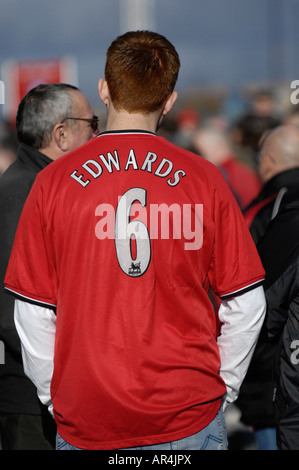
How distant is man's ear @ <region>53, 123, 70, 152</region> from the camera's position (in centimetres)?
329

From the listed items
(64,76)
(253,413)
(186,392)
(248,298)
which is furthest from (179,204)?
(64,76)

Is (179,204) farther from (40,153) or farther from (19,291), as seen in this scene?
(40,153)

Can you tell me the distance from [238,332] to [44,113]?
4.80ft

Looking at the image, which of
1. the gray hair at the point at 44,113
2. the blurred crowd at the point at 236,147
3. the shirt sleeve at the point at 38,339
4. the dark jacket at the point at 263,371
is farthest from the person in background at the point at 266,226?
the blurred crowd at the point at 236,147

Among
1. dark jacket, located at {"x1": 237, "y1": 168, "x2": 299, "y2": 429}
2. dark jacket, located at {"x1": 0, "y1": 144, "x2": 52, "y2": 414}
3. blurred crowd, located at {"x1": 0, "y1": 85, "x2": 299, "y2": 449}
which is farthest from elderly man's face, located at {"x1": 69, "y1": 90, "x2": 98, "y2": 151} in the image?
blurred crowd, located at {"x1": 0, "y1": 85, "x2": 299, "y2": 449}

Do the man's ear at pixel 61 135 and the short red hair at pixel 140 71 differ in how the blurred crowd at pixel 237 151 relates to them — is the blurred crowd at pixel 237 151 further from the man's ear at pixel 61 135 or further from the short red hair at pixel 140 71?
the short red hair at pixel 140 71

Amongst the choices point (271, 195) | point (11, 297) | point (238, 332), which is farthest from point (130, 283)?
point (271, 195)

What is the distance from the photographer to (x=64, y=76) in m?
9.77

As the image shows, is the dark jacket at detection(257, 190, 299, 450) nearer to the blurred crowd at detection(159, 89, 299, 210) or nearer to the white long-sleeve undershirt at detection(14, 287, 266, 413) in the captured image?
the white long-sleeve undershirt at detection(14, 287, 266, 413)

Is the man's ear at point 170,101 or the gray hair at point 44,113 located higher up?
the man's ear at point 170,101

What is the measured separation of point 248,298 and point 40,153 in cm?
131

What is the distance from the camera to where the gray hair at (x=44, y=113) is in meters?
3.28
